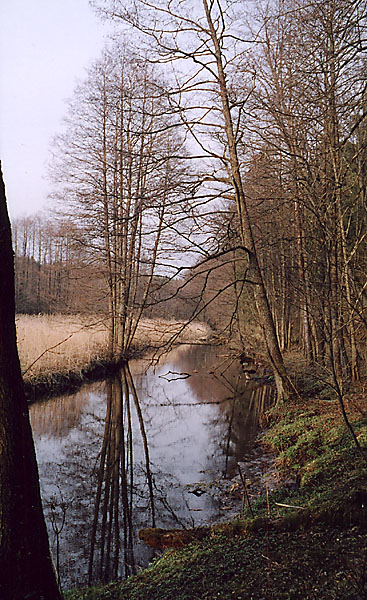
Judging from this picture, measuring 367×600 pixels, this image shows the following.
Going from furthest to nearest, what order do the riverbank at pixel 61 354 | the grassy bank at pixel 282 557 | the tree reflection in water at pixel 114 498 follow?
the riverbank at pixel 61 354
the tree reflection in water at pixel 114 498
the grassy bank at pixel 282 557

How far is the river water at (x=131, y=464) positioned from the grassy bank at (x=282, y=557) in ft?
2.38

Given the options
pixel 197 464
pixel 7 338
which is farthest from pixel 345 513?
pixel 197 464

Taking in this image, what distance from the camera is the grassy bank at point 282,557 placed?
256cm

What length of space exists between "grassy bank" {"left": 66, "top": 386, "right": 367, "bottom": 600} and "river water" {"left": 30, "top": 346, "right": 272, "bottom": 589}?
0.73 m

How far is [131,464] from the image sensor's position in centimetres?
698

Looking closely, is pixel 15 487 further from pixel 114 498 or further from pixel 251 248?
pixel 251 248

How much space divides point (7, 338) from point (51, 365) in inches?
389

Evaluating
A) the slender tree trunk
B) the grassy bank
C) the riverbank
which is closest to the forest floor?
the grassy bank

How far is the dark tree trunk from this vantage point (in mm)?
2604

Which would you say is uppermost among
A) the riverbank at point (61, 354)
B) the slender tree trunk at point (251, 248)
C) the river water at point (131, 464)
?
the slender tree trunk at point (251, 248)

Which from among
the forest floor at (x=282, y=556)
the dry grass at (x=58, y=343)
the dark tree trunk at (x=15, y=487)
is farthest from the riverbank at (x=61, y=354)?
the dark tree trunk at (x=15, y=487)

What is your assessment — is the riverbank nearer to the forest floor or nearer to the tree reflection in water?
the tree reflection in water

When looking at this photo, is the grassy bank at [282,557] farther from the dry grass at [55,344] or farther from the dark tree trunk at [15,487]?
the dry grass at [55,344]

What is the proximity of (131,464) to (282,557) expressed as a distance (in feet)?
14.5
